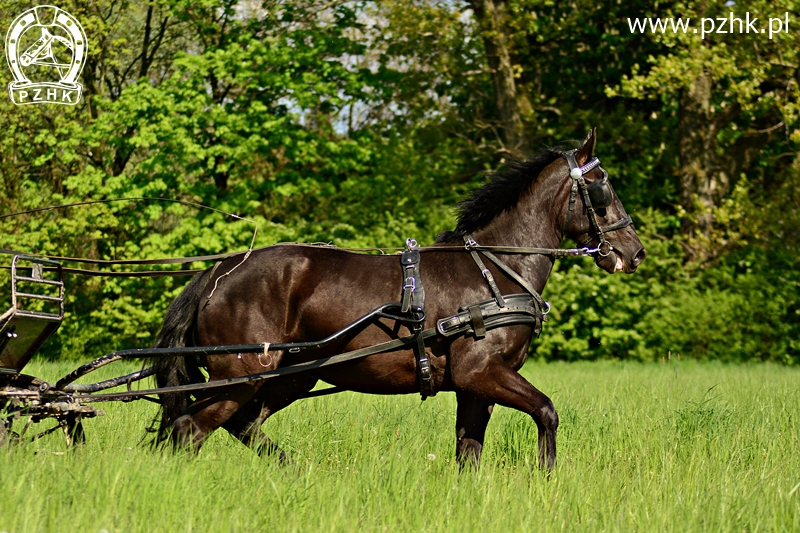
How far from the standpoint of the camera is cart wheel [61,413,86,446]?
5.03 meters

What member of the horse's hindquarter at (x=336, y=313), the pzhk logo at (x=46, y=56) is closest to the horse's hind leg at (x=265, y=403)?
the horse's hindquarter at (x=336, y=313)

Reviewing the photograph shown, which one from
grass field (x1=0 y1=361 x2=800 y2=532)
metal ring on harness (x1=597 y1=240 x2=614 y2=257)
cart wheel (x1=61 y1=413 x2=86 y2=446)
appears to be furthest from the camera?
metal ring on harness (x1=597 y1=240 x2=614 y2=257)

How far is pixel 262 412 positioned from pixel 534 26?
47.5 ft

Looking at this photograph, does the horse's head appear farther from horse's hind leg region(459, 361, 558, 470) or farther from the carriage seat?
the carriage seat

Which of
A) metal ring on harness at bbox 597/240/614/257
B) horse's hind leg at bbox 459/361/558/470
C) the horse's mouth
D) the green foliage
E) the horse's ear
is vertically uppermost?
the horse's ear

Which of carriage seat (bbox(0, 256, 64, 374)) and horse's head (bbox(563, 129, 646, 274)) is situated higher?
horse's head (bbox(563, 129, 646, 274))

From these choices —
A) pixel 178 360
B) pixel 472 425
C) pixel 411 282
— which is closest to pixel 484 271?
pixel 411 282

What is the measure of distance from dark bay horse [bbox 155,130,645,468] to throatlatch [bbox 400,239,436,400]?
58 mm

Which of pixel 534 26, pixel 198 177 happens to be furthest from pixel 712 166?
pixel 198 177

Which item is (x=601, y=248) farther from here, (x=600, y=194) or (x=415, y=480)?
(x=415, y=480)

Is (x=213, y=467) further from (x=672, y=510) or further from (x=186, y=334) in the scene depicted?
(x=672, y=510)

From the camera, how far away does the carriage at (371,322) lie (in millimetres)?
4840

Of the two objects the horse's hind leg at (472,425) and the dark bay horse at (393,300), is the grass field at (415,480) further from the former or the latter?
the dark bay horse at (393,300)

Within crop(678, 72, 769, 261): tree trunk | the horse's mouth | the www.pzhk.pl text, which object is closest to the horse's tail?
the horse's mouth
